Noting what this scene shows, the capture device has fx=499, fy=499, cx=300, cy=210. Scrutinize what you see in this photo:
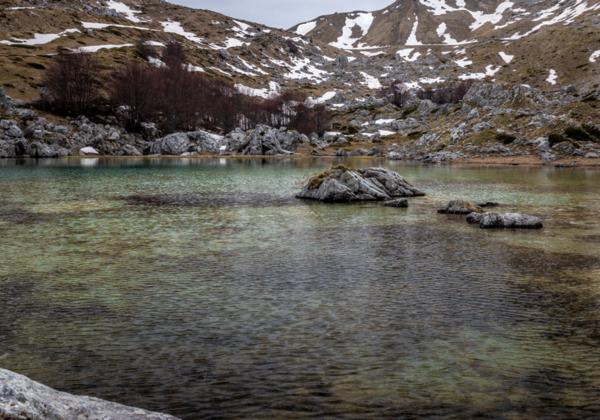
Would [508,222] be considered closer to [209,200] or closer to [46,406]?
[209,200]

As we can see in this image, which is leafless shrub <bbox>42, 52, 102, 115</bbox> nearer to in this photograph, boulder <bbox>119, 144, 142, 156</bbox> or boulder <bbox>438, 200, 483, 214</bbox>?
boulder <bbox>119, 144, 142, 156</bbox>

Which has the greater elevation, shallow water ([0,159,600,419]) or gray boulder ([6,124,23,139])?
gray boulder ([6,124,23,139])

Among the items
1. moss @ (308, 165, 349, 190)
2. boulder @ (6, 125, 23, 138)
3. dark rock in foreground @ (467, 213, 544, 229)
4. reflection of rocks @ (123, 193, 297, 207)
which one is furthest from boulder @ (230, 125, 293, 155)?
dark rock in foreground @ (467, 213, 544, 229)

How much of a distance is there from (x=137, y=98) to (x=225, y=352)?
18252cm

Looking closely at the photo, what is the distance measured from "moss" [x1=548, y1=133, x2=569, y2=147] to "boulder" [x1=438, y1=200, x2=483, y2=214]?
88973 mm

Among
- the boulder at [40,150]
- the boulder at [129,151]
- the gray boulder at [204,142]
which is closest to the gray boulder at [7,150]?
the boulder at [40,150]

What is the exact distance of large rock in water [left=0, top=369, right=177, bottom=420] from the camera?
6.43 m

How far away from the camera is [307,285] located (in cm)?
2022

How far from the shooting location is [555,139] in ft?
385

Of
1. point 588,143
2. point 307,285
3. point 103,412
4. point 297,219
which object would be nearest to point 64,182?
point 297,219

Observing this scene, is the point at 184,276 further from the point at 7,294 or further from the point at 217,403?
the point at 217,403

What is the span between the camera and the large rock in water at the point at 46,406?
6.43 m

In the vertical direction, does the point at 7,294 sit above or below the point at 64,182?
below

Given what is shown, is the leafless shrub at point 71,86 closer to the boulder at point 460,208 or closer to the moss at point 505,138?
the moss at point 505,138
